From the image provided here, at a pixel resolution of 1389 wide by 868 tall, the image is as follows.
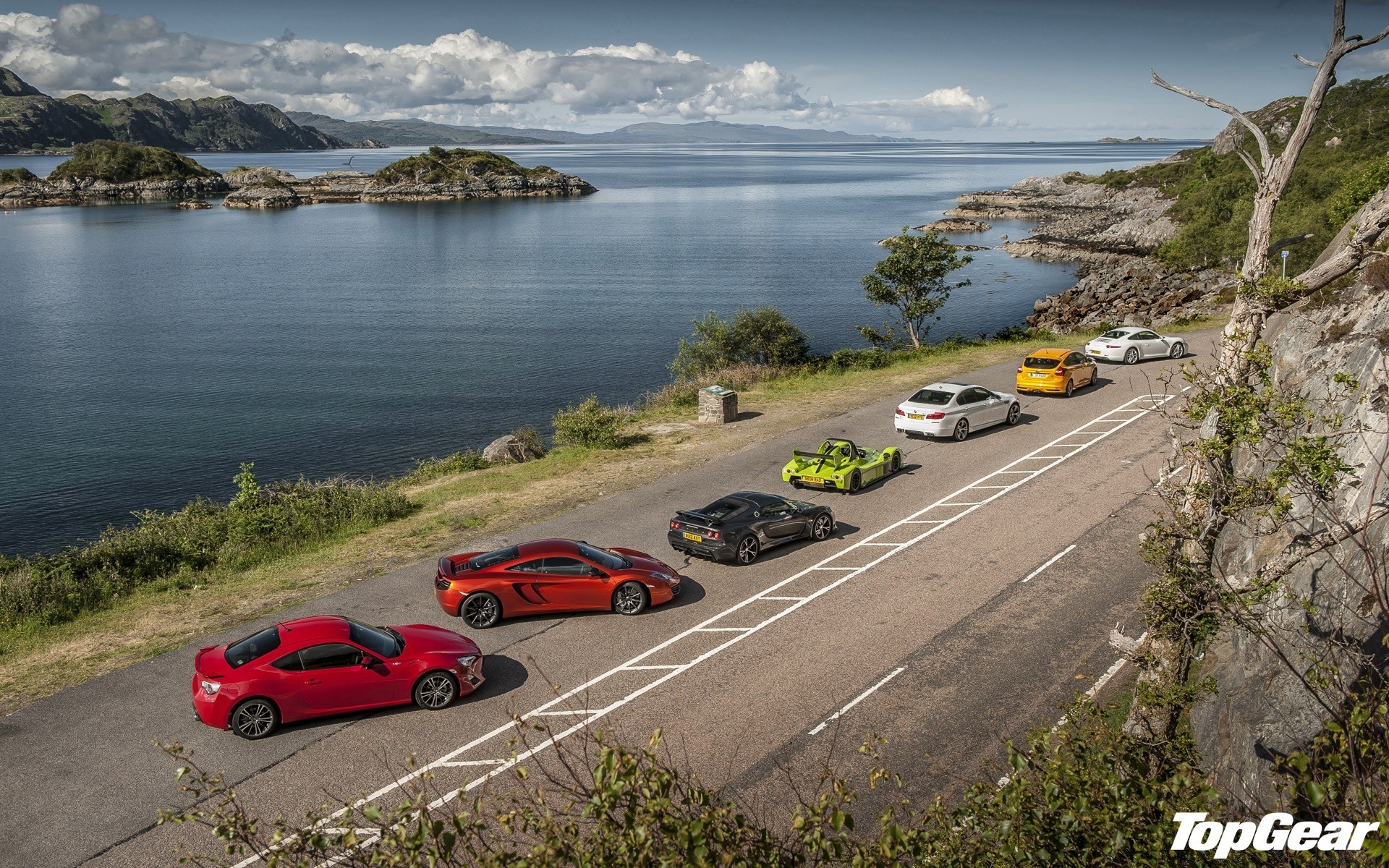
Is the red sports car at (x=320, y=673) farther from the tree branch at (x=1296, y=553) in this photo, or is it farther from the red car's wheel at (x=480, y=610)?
the tree branch at (x=1296, y=553)

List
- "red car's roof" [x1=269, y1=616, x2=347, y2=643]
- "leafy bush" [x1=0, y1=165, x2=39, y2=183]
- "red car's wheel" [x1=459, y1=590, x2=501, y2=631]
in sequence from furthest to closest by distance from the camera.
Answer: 1. "leafy bush" [x1=0, y1=165, x2=39, y2=183]
2. "red car's wheel" [x1=459, y1=590, x2=501, y2=631]
3. "red car's roof" [x1=269, y1=616, x2=347, y2=643]

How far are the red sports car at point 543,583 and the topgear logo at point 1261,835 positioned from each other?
11852mm

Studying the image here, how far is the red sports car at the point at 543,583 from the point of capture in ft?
54.9

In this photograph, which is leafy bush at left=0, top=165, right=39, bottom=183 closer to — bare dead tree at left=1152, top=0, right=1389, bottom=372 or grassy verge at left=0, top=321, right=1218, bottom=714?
grassy verge at left=0, top=321, right=1218, bottom=714

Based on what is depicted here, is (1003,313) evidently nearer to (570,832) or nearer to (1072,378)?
(1072,378)

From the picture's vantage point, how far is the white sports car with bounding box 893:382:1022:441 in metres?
27.8

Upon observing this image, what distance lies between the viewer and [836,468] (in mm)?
23859

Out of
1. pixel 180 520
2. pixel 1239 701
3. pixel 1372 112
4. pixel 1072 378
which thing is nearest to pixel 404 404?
pixel 180 520

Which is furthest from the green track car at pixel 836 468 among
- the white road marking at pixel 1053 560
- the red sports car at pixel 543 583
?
the red sports car at pixel 543 583

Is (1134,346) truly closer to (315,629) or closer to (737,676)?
(737,676)

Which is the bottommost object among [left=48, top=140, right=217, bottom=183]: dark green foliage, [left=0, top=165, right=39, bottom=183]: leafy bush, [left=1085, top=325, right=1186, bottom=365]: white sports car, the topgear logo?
[left=1085, top=325, right=1186, bottom=365]: white sports car

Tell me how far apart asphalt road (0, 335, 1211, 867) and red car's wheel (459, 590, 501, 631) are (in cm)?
24

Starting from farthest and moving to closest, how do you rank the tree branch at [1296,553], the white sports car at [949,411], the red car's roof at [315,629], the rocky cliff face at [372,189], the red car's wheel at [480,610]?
the rocky cliff face at [372,189], the white sports car at [949,411], the red car's wheel at [480,610], the red car's roof at [315,629], the tree branch at [1296,553]

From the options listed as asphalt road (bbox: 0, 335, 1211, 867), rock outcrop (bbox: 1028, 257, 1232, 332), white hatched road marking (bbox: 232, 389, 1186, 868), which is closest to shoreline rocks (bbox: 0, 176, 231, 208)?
rock outcrop (bbox: 1028, 257, 1232, 332)
